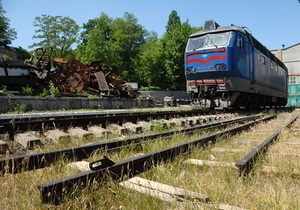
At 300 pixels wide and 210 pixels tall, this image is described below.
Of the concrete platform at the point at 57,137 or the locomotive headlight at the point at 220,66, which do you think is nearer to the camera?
the concrete platform at the point at 57,137

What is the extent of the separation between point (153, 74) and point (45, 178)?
1614 inches

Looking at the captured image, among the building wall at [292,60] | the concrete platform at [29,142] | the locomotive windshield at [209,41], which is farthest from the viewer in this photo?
the building wall at [292,60]

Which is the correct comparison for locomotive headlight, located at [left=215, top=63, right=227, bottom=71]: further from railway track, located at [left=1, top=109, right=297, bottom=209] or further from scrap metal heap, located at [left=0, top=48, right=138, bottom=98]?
scrap metal heap, located at [left=0, top=48, right=138, bottom=98]

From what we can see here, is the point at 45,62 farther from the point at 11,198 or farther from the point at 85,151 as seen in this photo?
the point at 11,198

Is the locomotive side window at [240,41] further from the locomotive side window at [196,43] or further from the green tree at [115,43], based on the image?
the green tree at [115,43]

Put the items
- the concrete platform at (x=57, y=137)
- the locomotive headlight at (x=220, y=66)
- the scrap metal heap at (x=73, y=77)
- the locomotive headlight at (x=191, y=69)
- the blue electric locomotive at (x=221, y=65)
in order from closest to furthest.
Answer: the concrete platform at (x=57, y=137), the locomotive headlight at (x=220, y=66), the blue electric locomotive at (x=221, y=65), the locomotive headlight at (x=191, y=69), the scrap metal heap at (x=73, y=77)

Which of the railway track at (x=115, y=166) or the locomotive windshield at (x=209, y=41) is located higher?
the locomotive windshield at (x=209, y=41)

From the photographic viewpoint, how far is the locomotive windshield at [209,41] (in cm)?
1115

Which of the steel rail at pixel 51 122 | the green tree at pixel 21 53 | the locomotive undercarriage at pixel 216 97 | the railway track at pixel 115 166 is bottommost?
the railway track at pixel 115 166

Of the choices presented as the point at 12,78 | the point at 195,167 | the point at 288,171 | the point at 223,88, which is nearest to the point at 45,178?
the point at 195,167

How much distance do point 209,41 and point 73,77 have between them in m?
8.85

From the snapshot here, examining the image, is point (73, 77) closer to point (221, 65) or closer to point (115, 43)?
point (221, 65)

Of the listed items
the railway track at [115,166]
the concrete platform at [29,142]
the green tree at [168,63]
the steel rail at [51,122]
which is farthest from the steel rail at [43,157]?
the green tree at [168,63]

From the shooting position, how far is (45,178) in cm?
240
